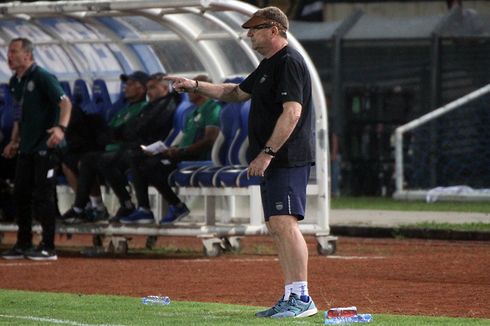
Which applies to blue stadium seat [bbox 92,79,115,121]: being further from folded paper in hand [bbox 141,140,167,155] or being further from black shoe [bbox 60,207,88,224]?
folded paper in hand [bbox 141,140,167,155]

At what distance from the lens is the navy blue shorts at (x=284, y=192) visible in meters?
11.3

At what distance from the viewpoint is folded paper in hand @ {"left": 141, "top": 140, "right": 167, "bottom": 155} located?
18328 mm

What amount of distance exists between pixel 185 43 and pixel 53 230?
3.21 m

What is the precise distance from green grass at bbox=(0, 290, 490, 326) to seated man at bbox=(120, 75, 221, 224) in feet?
18.5

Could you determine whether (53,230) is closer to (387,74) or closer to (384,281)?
(384,281)

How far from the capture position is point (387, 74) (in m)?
33.0

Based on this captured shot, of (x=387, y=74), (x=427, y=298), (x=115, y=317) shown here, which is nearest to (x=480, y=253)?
(x=427, y=298)

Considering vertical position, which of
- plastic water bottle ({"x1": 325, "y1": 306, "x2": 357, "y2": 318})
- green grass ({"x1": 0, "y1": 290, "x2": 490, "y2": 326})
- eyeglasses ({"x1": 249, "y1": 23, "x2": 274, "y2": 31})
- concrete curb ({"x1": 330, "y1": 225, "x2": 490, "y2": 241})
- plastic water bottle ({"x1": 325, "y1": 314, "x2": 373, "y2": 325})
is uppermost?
eyeglasses ({"x1": 249, "y1": 23, "x2": 274, "y2": 31})

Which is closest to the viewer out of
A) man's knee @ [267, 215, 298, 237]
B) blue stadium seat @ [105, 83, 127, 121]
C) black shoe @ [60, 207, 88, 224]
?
man's knee @ [267, 215, 298, 237]

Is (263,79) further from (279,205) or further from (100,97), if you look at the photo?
(100,97)

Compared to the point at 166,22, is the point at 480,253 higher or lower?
lower

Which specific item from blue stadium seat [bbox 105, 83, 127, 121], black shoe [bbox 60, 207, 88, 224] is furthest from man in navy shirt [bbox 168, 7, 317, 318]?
blue stadium seat [bbox 105, 83, 127, 121]

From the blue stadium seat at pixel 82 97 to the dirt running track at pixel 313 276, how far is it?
176 centimetres

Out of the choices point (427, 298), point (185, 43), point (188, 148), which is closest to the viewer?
point (427, 298)
